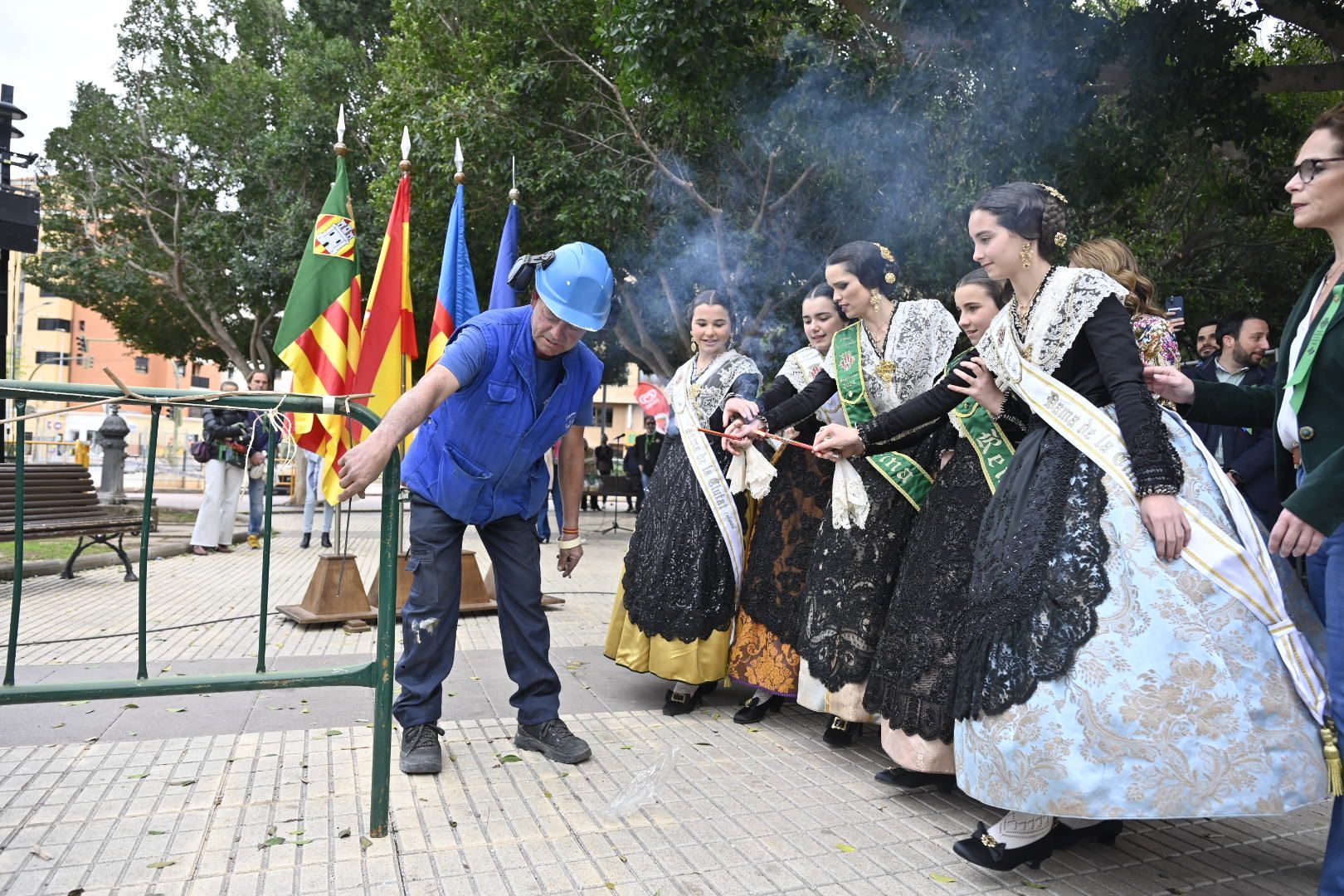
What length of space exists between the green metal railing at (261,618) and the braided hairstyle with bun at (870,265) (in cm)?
204

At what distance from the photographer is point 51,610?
6.73 metres

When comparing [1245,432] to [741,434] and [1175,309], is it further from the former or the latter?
[741,434]

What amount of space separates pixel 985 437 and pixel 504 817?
2.02 m

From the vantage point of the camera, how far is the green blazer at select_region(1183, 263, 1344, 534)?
7.27ft

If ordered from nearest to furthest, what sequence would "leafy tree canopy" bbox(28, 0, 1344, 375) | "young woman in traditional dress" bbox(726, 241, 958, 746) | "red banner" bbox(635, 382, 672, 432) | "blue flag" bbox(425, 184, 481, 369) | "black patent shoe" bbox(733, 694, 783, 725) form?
"young woman in traditional dress" bbox(726, 241, 958, 746) → "black patent shoe" bbox(733, 694, 783, 725) → "blue flag" bbox(425, 184, 481, 369) → "leafy tree canopy" bbox(28, 0, 1344, 375) → "red banner" bbox(635, 382, 672, 432)

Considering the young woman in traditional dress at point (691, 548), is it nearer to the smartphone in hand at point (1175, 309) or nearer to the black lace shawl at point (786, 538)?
the black lace shawl at point (786, 538)

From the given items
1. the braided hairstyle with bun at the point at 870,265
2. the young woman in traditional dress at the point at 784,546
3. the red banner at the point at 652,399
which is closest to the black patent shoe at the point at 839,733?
the young woman in traditional dress at the point at 784,546

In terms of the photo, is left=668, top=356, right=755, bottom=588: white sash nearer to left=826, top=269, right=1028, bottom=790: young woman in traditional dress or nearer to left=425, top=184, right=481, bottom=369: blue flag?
left=826, top=269, right=1028, bottom=790: young woman in traditional dress

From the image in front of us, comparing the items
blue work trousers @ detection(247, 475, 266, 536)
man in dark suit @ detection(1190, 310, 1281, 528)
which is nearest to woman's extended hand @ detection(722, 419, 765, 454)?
man in dark suit @ detection(1190, 310, 1281, 528)

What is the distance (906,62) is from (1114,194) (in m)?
2.11

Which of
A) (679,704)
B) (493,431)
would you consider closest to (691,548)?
(679,704)

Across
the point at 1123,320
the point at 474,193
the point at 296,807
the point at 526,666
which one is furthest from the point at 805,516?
the point at 474,193

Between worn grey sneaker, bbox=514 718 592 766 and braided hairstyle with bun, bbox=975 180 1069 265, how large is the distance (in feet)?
7.81

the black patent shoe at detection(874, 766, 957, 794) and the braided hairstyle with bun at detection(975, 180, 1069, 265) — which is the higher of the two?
the braided hairstyle with bun at detection(975, 180, 1069, 265)
